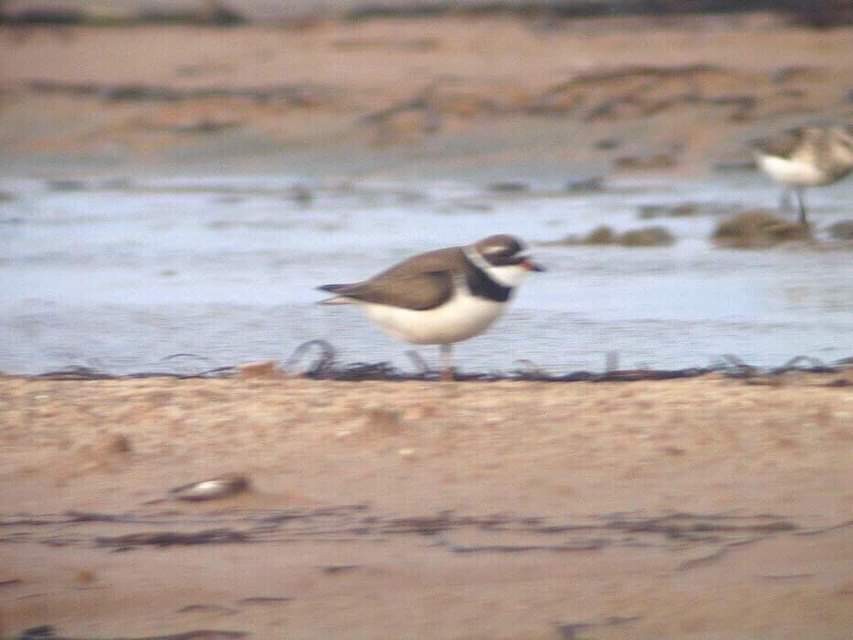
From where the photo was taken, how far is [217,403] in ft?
22.1

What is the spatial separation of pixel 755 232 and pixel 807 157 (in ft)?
5.94

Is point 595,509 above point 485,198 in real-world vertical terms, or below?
above

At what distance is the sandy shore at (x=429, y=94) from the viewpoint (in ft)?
52.5

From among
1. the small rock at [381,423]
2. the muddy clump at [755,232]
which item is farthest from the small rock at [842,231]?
the small rock at [381,423]

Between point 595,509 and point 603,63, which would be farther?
point 603,63

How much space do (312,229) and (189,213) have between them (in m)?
1.50

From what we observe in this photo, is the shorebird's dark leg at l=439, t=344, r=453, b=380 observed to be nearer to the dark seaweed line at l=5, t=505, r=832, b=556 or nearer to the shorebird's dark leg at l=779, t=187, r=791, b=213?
the dark seaweed line at l=5, t=505, r=832, b=556

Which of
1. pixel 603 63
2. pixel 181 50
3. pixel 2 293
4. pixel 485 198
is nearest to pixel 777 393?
pixel 2 293

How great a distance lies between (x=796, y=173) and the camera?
42.4ft

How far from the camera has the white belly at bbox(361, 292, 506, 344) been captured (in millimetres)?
7410

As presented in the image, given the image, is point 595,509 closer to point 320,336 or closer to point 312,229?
point 320,336

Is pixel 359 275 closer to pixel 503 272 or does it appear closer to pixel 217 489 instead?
pixel 503 272

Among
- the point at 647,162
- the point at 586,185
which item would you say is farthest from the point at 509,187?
the point at 647,162

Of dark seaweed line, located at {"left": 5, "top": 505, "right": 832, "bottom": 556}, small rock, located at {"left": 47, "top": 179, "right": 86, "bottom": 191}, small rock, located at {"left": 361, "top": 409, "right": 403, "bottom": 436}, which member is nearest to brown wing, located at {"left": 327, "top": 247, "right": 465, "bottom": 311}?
small rock, located at {"left": 361, "top": 409, "right": 403, "bottom": 436}
